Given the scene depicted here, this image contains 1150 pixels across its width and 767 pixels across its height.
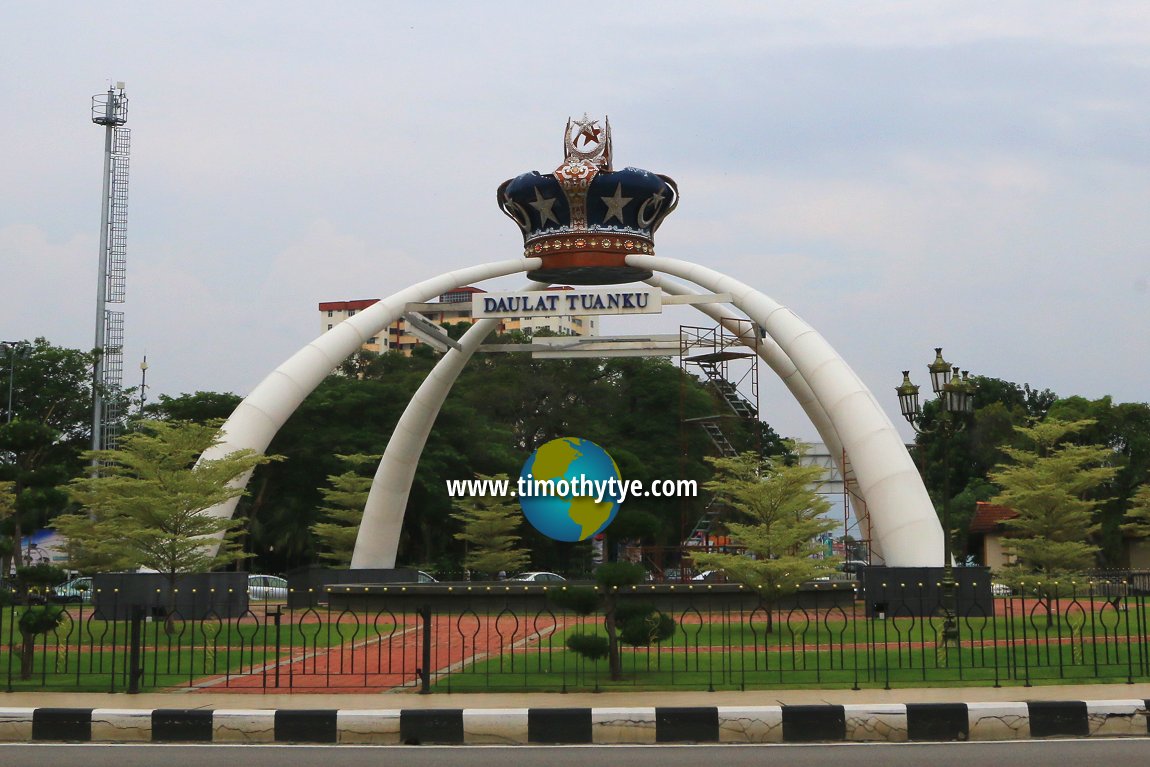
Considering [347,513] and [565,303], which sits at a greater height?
[565,303]

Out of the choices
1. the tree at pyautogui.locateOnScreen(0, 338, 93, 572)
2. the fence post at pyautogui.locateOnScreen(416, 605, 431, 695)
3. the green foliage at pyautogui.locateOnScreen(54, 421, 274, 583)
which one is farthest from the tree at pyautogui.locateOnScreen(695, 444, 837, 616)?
the tree at pyautogui.locateOnScreen(0, 338, 93, 572)

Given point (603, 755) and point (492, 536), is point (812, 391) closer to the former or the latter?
point (492, 536)

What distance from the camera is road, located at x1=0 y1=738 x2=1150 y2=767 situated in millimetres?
10367

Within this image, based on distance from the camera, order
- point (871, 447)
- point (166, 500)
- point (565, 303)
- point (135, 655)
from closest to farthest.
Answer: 1. point (135, 655)
2. point (166, 500)
3. point (871, 447)
4. point (565, 303)

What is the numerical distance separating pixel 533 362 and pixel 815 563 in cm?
3866

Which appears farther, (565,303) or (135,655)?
(565,303)

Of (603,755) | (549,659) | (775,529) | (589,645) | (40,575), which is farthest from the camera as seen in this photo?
(775,529)

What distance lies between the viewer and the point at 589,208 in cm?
3466

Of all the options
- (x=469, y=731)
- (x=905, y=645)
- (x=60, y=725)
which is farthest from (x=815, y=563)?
(x=60, y=725)

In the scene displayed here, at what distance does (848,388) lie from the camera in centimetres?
2788

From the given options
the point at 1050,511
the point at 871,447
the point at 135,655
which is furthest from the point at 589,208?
the point at 135,655

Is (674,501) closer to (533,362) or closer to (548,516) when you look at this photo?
(533,362)

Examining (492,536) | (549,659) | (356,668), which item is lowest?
(356,668)

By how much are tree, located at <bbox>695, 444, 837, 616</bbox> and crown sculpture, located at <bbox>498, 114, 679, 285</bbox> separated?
10.2 m
